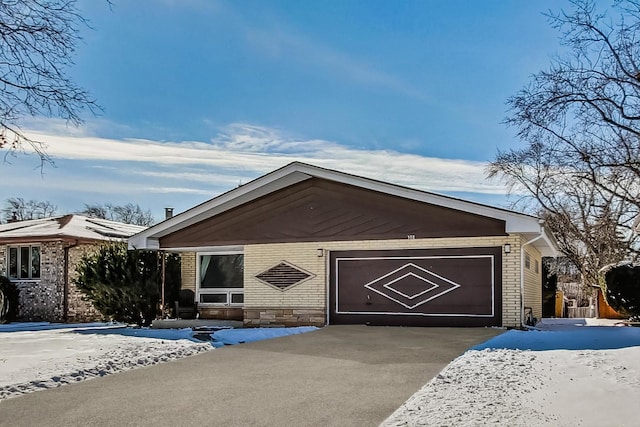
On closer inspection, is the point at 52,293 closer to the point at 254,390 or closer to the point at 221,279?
the point at 221,279

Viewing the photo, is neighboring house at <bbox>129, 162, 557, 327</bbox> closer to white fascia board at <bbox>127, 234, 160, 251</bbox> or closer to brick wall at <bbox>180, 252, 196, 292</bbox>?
white fascia board at <bbox>127, 234, 160, 251</bbox>

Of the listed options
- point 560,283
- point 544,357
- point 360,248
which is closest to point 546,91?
point 360,248

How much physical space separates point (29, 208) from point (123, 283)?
36.9m

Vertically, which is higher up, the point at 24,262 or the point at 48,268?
the point at 24,262

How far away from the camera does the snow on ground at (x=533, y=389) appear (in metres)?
5.20

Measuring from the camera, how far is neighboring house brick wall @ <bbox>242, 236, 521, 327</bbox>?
14.3 metres

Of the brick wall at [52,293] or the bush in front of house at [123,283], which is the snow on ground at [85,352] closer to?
the bush in front of house at [123,283]

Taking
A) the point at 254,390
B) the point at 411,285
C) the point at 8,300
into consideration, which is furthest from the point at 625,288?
the point at 8,300

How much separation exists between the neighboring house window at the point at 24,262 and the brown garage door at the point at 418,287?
428 inches

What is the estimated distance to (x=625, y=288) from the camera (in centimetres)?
1477

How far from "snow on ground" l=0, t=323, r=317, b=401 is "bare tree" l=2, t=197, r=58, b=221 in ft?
119

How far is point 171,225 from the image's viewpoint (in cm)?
1609

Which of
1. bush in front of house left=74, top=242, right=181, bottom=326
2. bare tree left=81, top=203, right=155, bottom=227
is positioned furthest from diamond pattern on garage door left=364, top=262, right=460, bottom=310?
bare tree left=81, top=203, right=155, bottom=227

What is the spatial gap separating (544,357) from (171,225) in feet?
34.7
